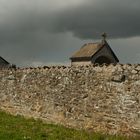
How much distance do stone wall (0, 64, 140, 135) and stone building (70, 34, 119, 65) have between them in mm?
24035

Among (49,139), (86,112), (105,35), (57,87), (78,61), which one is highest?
(105,35)

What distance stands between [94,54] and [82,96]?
94.7 ft

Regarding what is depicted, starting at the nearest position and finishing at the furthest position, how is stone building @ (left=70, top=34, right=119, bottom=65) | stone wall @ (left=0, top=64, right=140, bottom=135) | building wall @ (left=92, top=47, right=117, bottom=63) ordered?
stone wall @ (left=0, top=64, right=140, bottom=135) < stone building @ (left=70, top=34, right=119, bottom=65) < building wall @ (left=92, top=47, right=117, bottom=63)

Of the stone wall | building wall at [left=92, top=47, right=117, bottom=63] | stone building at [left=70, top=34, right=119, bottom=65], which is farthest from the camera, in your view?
building wall at [left=92, top=47, right=117, bottom=63]

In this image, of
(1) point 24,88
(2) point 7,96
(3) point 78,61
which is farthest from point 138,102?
(3) point 78,61

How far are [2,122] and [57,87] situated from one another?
8.29 feet

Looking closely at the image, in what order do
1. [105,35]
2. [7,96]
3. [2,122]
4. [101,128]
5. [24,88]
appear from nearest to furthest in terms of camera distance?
1. [101,128]
2. [2,122]
3. [24,88]
4. [7,96]
5. [105,35]

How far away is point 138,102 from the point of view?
1254 centimetres

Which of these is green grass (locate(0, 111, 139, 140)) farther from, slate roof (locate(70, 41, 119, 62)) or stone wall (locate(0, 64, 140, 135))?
slate roof (locate(70, 41, 119, 62))

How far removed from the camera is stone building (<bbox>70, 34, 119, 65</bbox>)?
43.8 m

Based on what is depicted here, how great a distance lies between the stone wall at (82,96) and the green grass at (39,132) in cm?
49

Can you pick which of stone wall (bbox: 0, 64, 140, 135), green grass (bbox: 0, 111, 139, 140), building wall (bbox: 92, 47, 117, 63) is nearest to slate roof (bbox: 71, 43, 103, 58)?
building wall (bbox: 92, 47, 117, 63)

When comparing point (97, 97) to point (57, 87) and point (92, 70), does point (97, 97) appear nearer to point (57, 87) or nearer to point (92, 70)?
point (92, 70)

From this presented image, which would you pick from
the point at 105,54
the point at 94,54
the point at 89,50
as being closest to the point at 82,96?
the point at 94,54
